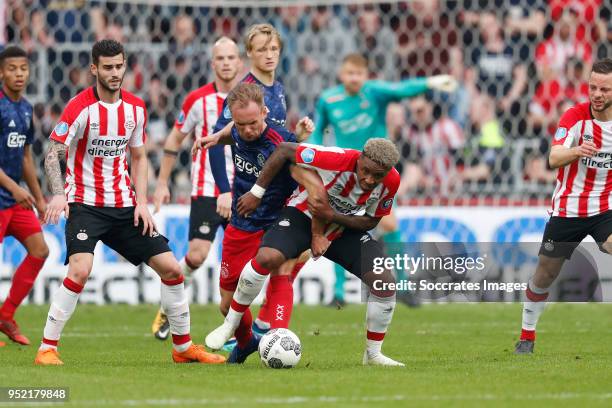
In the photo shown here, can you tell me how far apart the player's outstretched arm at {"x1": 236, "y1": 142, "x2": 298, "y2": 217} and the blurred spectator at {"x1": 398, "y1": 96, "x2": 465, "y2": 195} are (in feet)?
24.0

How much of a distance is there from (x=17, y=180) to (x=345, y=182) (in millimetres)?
3880

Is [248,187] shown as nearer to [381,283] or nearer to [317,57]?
[381,283]

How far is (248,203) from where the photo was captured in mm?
8102

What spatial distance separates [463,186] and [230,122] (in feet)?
22.3

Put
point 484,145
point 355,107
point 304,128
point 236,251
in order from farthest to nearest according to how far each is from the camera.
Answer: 1. point 484,145
2. point 355,107
3. point 236,251
4. point 304,128

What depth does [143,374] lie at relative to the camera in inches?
301

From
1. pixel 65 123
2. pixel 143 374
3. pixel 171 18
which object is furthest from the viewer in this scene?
pixel 171 18

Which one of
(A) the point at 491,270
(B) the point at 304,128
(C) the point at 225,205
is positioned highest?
(B) the point at 304,128

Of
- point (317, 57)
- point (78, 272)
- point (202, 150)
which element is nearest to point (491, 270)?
point (202, 150)

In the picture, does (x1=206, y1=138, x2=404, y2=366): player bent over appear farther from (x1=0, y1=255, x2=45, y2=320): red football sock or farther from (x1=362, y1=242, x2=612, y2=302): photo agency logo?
(x1=0, y1=255, x2=45, y2=320): red football sock

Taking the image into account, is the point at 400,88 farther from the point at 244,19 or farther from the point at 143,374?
the point at 143,374

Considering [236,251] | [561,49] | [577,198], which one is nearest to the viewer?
[236,251]

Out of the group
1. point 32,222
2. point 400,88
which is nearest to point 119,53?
point 32,222

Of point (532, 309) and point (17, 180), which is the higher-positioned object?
point (17, 180)
